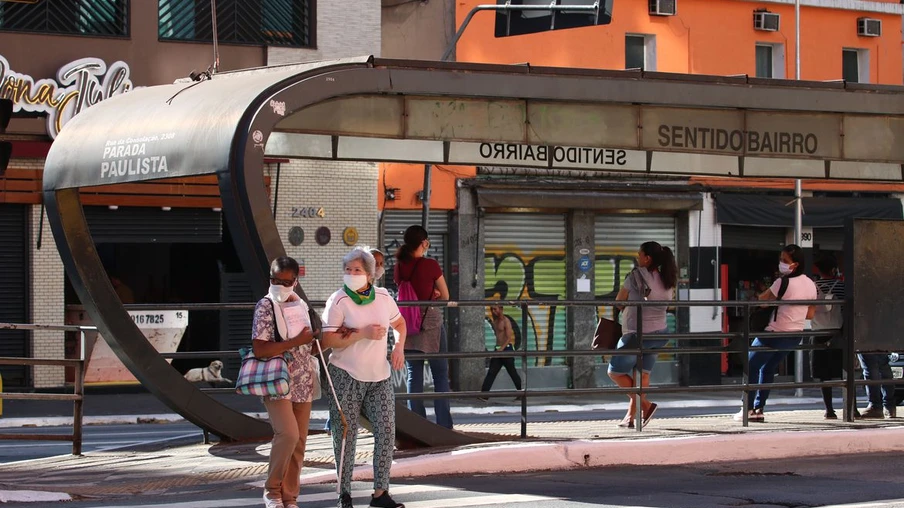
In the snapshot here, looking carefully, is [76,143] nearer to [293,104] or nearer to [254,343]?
[293,104]

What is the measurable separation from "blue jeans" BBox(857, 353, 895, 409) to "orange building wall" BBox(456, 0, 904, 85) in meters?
13.5

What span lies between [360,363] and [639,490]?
2.35 metres

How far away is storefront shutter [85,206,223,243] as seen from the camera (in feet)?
74.6

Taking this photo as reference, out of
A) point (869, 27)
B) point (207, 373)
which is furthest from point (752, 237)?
point (207, 373)

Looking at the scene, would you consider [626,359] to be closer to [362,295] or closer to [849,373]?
[849,373]

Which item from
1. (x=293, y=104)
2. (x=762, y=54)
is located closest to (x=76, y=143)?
(x=293, y=104)

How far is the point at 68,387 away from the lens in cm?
2258

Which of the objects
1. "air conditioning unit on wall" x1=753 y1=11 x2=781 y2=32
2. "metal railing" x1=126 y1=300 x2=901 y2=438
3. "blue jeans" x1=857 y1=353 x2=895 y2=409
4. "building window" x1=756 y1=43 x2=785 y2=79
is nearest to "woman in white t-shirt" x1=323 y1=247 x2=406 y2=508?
"metal railing" x1=126 y1=300 x2=901 y2=438

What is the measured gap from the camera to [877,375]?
13.3m

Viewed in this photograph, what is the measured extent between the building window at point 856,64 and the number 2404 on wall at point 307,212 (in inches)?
492

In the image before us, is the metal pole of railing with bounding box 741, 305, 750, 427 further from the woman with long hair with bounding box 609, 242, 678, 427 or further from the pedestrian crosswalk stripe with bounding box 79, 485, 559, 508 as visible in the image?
the pedestrian crosswalk stripe with bounding box 79, 485, 559, 508

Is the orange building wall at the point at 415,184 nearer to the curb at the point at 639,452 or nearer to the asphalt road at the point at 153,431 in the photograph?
the asphalt road at the point at 153,431

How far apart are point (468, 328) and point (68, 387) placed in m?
7.24

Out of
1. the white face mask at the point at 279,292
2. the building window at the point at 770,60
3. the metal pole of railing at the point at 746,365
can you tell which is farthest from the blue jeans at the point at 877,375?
the building window at the point at 770,60
